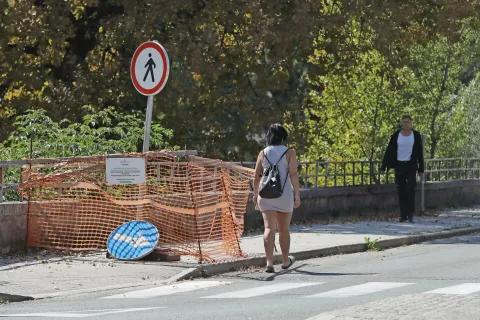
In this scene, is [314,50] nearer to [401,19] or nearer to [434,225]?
[401,19]

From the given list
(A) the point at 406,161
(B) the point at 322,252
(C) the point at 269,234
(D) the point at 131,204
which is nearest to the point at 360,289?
(C) the point at 269,234

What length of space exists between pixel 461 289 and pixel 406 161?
1099cm

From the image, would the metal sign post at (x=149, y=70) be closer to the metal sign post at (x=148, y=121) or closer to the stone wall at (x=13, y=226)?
the metal sign post at (x=148, y=121)

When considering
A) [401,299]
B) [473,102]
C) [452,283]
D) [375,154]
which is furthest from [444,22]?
[473,102]

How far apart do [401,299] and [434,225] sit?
40.5ft

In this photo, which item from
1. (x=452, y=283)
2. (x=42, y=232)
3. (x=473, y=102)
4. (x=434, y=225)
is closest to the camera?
(x=452, y=283)

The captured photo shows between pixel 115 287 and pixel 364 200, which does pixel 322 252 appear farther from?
pixel 364 200

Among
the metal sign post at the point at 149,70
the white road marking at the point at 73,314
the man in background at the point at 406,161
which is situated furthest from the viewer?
the man in background at the point at 406,161

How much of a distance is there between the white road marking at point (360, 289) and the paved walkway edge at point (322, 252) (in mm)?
2129

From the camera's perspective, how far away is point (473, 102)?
57219 mm

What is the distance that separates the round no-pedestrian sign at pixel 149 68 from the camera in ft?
52.6

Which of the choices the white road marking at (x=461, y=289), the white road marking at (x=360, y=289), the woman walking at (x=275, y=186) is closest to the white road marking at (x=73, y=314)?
the white road marking at (x=360, y=289)

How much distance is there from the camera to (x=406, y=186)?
23.7 meters

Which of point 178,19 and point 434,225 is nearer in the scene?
point 434,225
